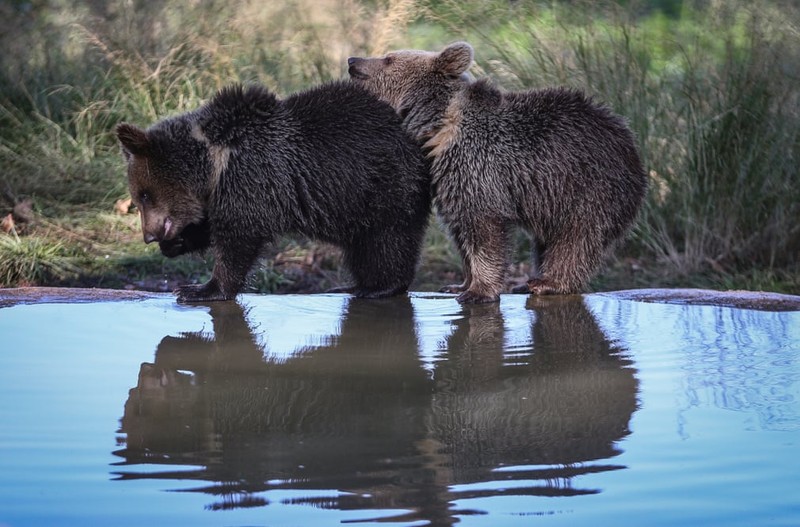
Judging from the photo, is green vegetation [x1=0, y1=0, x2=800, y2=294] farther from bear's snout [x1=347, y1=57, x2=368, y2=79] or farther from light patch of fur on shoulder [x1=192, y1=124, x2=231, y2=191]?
light patch of fur on shoulder [x1=192, y1=124, x2=231, y2=191]

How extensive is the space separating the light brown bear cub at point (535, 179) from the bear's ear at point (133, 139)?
60.0 inches

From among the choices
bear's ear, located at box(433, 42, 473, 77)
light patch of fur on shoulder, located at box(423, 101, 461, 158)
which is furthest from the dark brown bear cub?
bear's ear, located at box(433, 42, 473, 77)

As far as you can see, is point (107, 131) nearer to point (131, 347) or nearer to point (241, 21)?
point (241, 21)

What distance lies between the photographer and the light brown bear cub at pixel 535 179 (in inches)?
236

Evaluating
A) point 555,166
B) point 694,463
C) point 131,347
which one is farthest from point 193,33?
point 694,463

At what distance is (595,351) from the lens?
15.3ft

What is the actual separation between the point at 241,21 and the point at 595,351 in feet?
22.2

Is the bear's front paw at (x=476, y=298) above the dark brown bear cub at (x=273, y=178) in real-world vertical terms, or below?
below

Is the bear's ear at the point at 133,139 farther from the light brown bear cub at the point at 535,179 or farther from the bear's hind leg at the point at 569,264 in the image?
the bear's hind leg at the point at 569,264

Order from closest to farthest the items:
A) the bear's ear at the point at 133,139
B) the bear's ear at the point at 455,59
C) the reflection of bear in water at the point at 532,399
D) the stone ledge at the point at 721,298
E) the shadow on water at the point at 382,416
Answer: the shadow on water at the point at 382,416 < the reflection of bear in water at the point at 532,399 < the stone ledge at the point at 721,298 < the bear's ear at the point at 133,139 < the bear's ear at the point at 455,59

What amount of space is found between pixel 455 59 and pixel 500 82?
7.61 feet

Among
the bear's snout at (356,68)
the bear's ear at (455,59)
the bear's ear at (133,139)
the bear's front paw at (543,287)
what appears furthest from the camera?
the bear's snout at (356,68)

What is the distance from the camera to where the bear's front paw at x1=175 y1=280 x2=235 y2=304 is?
6.00 m

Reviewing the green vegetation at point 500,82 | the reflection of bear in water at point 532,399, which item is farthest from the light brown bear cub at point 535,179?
the green vegetation at point 500,82
